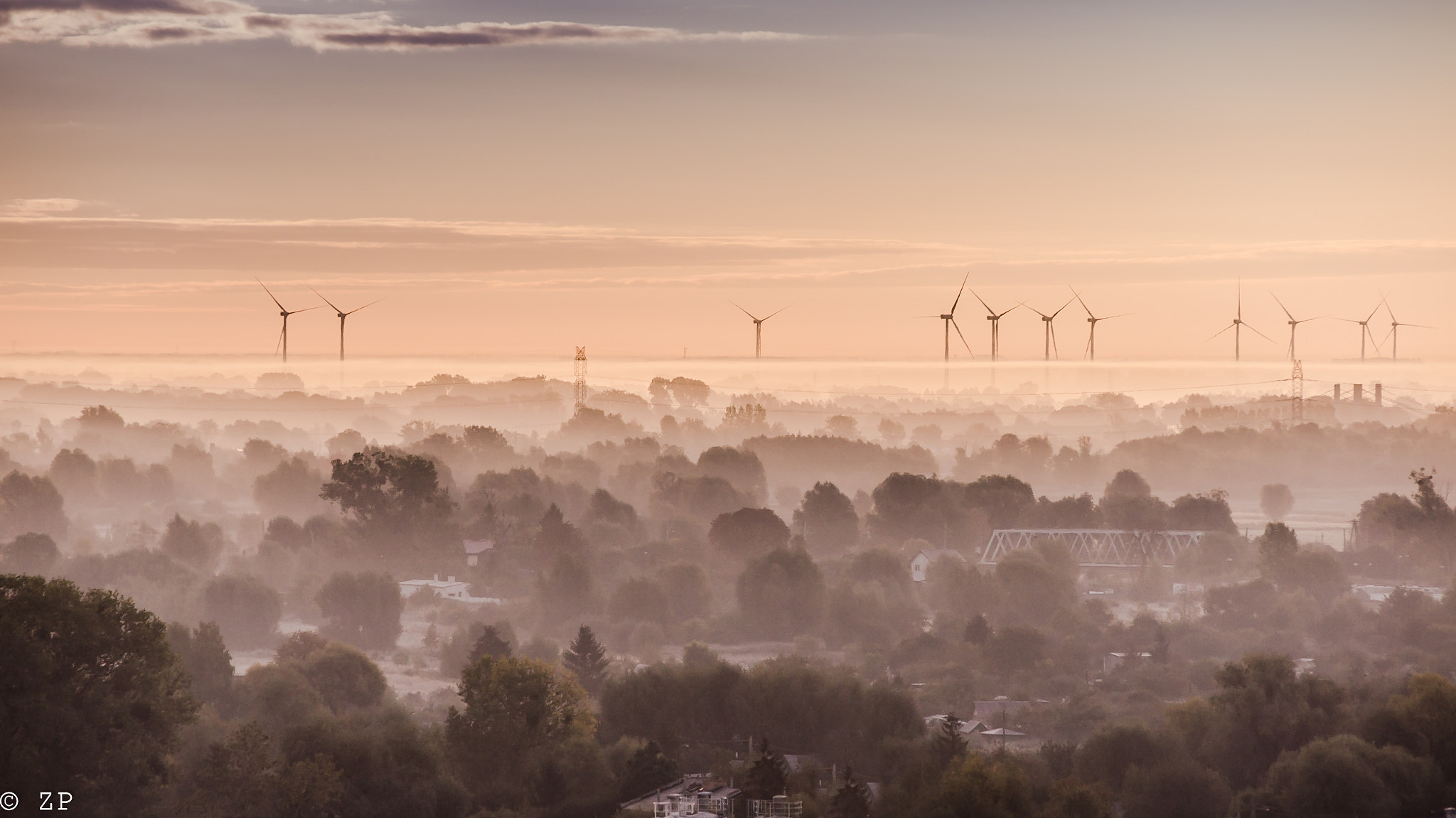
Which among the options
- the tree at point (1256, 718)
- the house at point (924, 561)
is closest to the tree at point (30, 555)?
the house at point (924, 561)

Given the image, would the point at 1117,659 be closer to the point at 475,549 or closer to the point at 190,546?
the point at 475,549

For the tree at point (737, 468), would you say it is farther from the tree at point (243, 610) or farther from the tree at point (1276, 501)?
the tree at point (243, 610)

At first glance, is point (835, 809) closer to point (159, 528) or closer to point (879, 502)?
point (879, 502)

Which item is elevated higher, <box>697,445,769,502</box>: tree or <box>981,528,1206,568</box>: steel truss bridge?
<box>697,445,769,502</box>: tree

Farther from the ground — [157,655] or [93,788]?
[157,655]

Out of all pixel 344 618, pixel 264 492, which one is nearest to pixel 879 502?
pixel 344 618

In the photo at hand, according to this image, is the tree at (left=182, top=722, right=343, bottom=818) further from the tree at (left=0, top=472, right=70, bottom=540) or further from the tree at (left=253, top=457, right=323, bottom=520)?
the tree at (left=253, top=457, right=323, bottom=520)

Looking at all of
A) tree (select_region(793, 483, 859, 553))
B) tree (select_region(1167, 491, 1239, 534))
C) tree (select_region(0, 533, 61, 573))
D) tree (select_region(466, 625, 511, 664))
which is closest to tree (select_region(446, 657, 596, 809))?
tree (select_region(466, 625, 511, 664))
